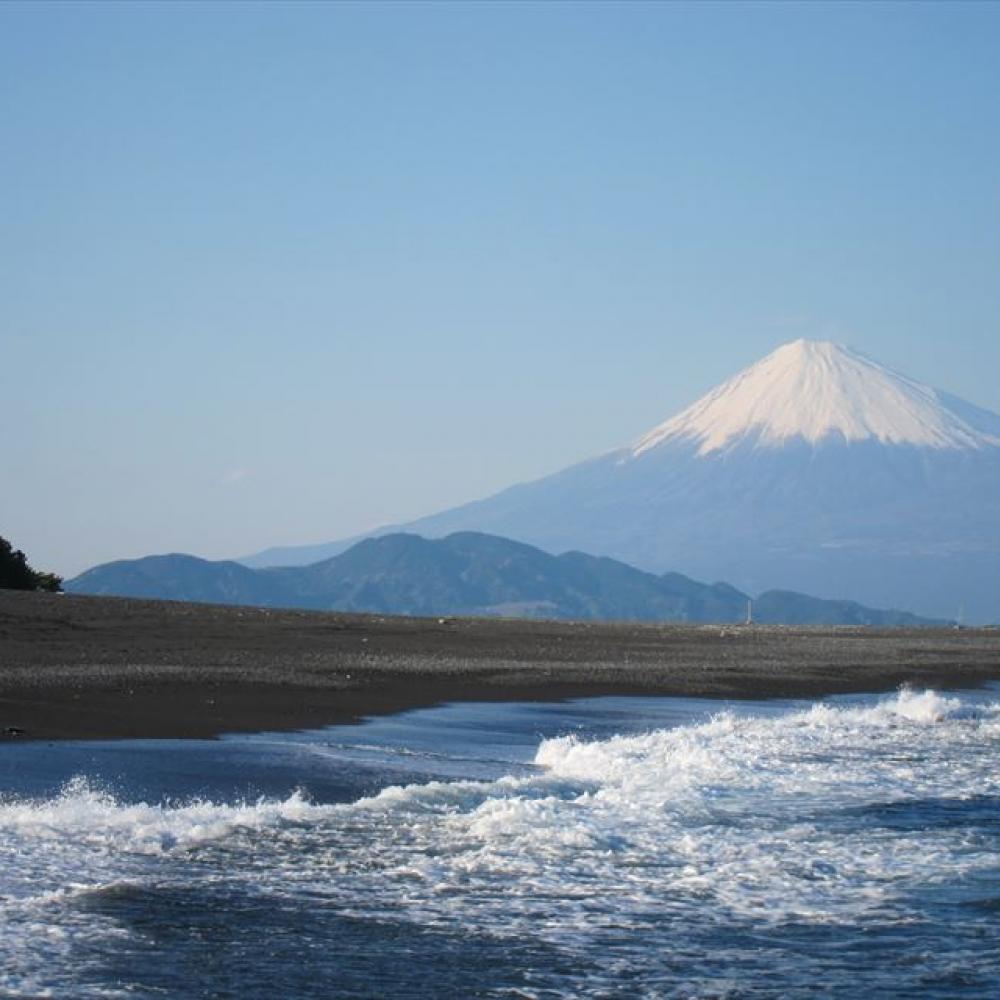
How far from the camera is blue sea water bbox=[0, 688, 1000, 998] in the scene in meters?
9.19

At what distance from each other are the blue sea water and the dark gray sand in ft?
6.61

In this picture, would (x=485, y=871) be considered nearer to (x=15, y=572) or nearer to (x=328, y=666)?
(x=328, y=666)

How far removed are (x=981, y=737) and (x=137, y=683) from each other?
1139cm

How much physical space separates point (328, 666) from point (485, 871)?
52.2 feet

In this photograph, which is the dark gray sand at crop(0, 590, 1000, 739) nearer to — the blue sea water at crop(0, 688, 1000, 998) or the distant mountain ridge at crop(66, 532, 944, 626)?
the blue sea water at crop(0, 688, 1000, 998)

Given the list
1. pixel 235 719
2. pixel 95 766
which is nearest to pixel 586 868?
pixel 95 766

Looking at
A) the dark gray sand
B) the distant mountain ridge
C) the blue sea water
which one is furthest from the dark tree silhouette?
the distant mountain ridge

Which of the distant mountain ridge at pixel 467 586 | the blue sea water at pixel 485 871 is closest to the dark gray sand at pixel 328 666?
the blue sea water at pixel 485 871

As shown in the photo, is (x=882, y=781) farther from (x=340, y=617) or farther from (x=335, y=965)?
(x=340, y=617)

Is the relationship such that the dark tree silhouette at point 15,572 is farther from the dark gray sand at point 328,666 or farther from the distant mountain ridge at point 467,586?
the distant mountain ridge at point 467,586

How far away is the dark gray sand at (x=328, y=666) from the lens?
65.1 feet

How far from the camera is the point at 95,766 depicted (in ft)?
48.9

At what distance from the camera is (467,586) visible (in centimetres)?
18150

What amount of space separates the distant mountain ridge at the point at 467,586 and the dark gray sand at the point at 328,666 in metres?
104
